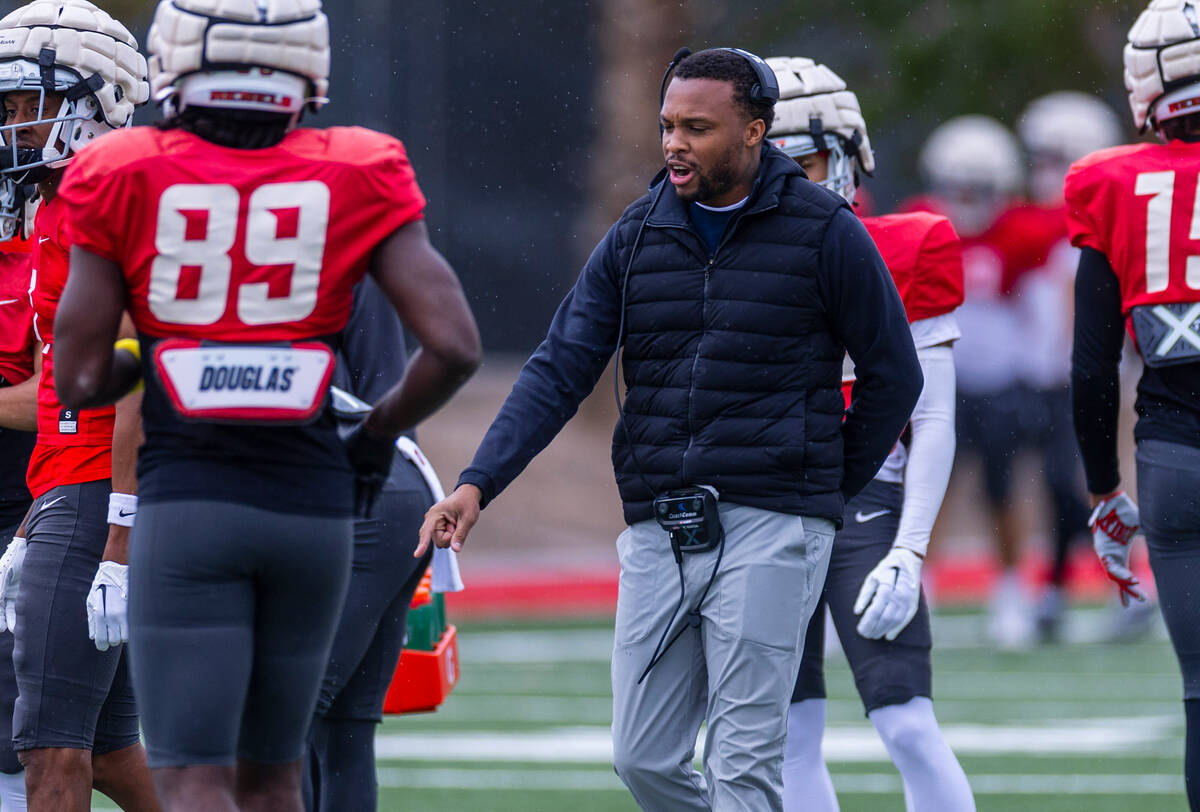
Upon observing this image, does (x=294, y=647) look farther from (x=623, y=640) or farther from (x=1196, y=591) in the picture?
(x=1196, y=591)

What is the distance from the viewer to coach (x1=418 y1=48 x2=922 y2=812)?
4238 mm

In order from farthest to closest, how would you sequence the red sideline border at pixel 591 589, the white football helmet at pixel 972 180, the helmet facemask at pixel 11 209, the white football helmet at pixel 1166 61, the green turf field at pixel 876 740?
1. the red sideline border at pixel 591 589
2. the white football helmet at pixel 972 180
3. the green turf field at pixel 876 740
4. the helmet facemask at pixel 11 209
5. the white football helmet at pixel 1166 61

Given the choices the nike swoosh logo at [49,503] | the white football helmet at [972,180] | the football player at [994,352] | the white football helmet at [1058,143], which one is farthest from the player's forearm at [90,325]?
the white football helmet at [972,180]

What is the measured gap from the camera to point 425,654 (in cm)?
529

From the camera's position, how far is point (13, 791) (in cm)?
484

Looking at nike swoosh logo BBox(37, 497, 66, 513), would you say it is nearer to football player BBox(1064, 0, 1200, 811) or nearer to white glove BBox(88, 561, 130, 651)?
white glove BBox(88, 561, 130, 651)

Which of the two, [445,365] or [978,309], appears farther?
[978,309]

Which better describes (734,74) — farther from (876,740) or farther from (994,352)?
(994,352)

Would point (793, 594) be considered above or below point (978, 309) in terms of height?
above

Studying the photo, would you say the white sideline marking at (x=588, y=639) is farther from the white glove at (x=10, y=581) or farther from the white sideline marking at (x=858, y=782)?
the white glove at (x=10, y=581)

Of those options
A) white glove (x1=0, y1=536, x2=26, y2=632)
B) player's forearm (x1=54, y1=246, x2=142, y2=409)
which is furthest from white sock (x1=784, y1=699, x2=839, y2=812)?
player's forearm (x1=54, y1=246, x2=142, y2=409)

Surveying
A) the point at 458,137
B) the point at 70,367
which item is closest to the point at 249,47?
the point at 70,367

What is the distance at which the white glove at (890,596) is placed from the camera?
475cm

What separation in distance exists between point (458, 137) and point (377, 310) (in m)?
10.6
